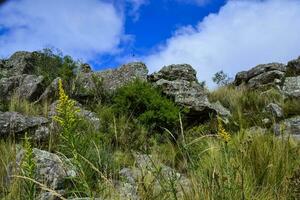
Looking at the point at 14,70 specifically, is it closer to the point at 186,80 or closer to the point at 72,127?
the point at 186,80

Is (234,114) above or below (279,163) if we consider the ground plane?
above

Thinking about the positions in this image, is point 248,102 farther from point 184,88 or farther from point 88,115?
point 88,115

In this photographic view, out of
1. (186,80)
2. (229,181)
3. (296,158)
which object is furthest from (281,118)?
(229,181)

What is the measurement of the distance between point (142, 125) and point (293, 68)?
794 cm

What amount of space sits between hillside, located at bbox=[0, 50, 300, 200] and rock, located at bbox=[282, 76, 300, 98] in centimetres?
3

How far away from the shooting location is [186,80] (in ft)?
47.4

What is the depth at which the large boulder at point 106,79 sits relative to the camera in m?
12.8

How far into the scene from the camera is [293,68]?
1720cm

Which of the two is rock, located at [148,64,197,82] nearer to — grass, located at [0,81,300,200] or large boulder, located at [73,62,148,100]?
large boulder, located at [73,62,148,100]

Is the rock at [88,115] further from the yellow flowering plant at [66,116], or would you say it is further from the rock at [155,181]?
the yellow flowering plant at [66,116]

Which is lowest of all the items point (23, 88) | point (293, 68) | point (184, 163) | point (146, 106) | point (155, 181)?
point (155, 181)

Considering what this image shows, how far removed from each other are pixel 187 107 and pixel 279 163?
7176mm

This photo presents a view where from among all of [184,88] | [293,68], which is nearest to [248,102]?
[184,88]

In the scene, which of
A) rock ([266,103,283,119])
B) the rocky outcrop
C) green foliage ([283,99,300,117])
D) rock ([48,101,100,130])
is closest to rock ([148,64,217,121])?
rock ([266,103,283,119])
